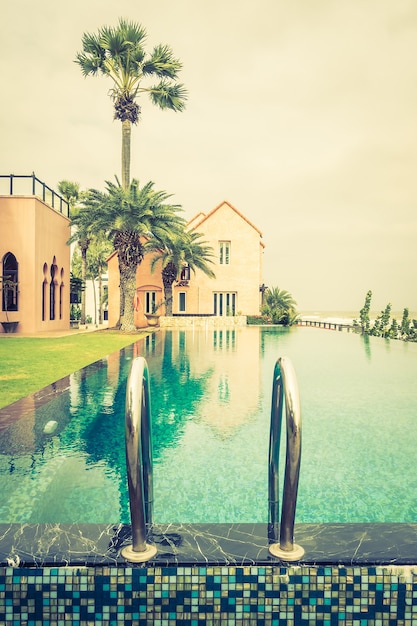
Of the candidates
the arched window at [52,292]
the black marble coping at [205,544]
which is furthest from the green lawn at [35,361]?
the arched window at [52,292]

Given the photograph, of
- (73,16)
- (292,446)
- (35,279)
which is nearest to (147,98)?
(73,16)

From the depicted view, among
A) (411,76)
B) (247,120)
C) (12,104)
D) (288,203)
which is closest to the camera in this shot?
(411,76)

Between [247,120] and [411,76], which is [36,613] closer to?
[411,76]

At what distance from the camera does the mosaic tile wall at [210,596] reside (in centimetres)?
266

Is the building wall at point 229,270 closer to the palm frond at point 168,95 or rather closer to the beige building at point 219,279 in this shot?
the beige building at point 219,279

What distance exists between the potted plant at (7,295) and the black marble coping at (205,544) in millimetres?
23465

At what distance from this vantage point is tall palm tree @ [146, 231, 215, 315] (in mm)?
33156

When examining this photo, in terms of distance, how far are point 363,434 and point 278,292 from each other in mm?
35262

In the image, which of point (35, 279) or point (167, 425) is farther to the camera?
point (35, 279)

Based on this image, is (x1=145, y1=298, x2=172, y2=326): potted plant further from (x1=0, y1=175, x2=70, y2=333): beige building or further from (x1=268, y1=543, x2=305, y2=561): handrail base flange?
(x1=268, y1=543, x2=305, y2=561): handrail base flange

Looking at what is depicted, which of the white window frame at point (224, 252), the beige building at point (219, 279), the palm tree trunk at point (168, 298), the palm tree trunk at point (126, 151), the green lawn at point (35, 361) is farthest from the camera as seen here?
the white window frame at point (224, 252)

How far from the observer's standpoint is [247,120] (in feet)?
152

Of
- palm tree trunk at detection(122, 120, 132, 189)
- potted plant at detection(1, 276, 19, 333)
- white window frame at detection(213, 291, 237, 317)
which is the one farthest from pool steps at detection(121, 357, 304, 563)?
white window frame at detection(213, 291, 237, 317)

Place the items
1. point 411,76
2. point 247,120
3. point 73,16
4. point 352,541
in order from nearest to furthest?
point 352,541 < point 73,16 < point 411,76 < point 247,120
